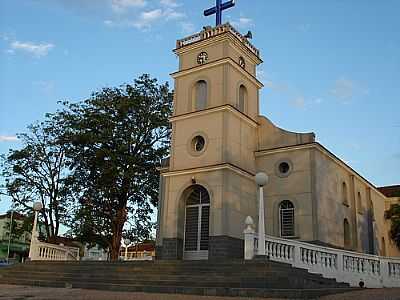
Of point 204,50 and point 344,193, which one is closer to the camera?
point 204,50

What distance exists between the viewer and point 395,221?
89.4 feet

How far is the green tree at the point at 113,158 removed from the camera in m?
26.4

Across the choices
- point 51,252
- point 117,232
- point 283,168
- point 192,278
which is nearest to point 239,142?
point 283,168

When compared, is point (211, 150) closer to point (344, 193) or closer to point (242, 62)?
point (242, 62)

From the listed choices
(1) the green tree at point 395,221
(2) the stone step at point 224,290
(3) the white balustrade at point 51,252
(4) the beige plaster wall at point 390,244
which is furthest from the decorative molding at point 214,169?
(4) the beige plaster wall at point 390,244

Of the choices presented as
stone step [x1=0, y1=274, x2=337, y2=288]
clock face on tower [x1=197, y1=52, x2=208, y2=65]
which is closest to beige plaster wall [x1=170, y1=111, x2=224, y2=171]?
clock face on tower [x1=197, y1=52, x2=208, y2=65]

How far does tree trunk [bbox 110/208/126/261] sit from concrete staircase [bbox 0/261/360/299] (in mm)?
9886

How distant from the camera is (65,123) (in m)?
27.7

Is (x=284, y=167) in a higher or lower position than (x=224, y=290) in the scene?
higher

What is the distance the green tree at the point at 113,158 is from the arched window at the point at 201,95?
665cm

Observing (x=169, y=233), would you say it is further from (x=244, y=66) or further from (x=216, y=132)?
(x=244, y=66)

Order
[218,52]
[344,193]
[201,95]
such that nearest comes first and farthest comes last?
[218,52]
[201,95]
[344,193]

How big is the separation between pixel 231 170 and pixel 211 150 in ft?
4.43

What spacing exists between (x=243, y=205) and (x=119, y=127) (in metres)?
10.9
